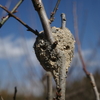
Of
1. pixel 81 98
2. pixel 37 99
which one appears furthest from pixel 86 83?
pixel 37 99

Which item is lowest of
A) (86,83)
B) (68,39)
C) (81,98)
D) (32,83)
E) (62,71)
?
(62,71)

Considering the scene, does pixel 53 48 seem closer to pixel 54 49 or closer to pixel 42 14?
pixel 54 49

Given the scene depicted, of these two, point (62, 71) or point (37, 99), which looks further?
point (37, 99)

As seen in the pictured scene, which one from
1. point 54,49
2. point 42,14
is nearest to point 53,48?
point 54,49

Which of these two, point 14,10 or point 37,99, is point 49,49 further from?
point 37,99
